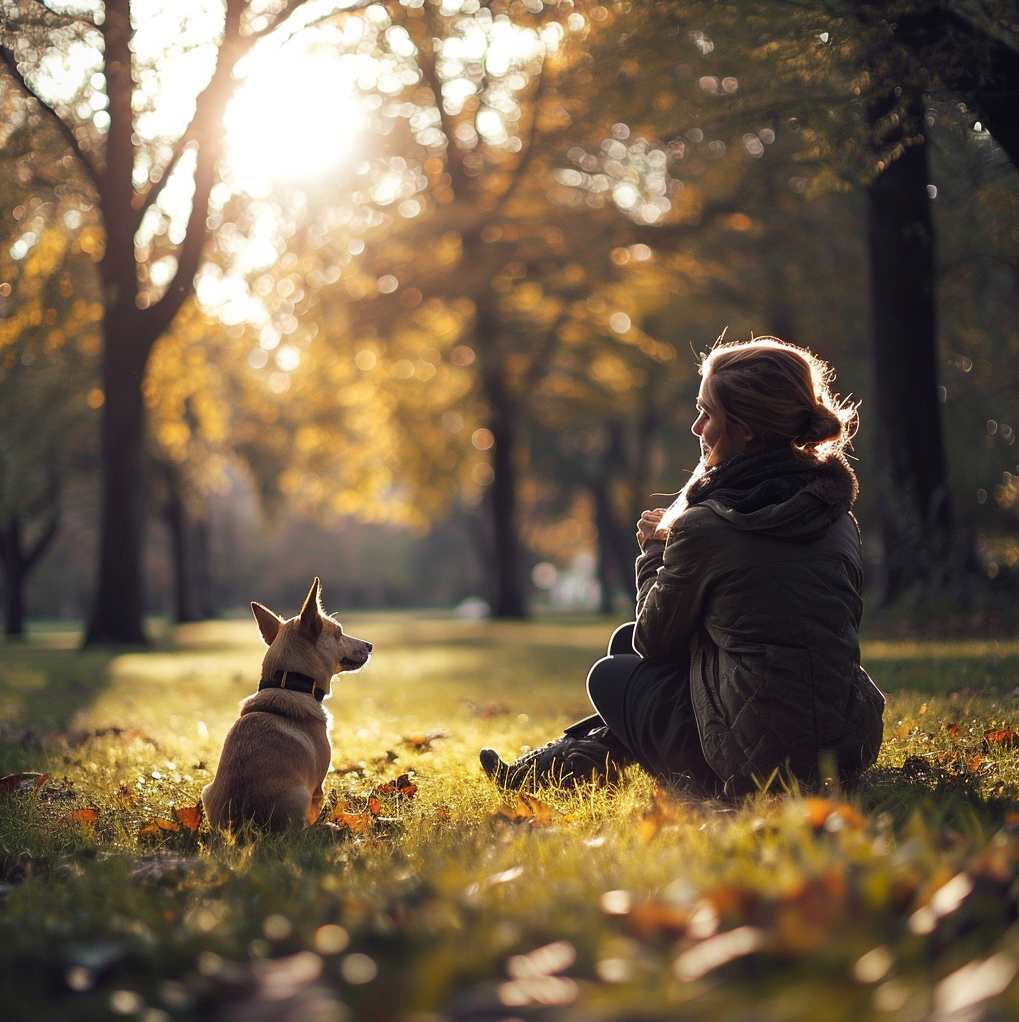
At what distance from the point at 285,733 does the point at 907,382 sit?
10.7 m

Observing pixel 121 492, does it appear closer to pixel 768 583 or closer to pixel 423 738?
pixel 423 738

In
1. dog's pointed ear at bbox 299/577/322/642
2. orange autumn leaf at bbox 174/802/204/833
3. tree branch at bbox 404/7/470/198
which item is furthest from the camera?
tree branch at bbox 404/7/470/198

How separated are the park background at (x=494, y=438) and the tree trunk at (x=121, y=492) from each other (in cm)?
6

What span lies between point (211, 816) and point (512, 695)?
5.82m

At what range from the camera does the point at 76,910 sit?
2.75m

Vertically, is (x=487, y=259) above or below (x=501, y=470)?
above

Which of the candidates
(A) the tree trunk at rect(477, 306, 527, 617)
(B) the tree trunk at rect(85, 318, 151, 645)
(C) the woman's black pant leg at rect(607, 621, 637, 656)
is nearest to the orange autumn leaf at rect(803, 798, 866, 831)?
(C) the woman's black pant leg at rect(607, 621, 637, 656)

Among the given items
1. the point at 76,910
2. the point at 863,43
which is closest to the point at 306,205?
the point at 863,43

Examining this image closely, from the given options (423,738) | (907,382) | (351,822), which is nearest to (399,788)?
(351,822)

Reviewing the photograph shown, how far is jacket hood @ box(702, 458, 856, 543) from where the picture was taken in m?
3.54

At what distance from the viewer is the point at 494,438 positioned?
25.6m

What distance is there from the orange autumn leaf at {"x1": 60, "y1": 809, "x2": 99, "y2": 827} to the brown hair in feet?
10.1

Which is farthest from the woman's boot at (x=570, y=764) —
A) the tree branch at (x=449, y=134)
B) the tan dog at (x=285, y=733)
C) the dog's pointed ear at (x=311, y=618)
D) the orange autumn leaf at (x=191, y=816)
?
the tree branch at (x=449, y=134)

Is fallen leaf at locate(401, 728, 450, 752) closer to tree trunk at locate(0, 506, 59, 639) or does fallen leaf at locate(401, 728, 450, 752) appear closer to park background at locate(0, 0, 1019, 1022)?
park background at locate(0, 0, 1019, 1022)
